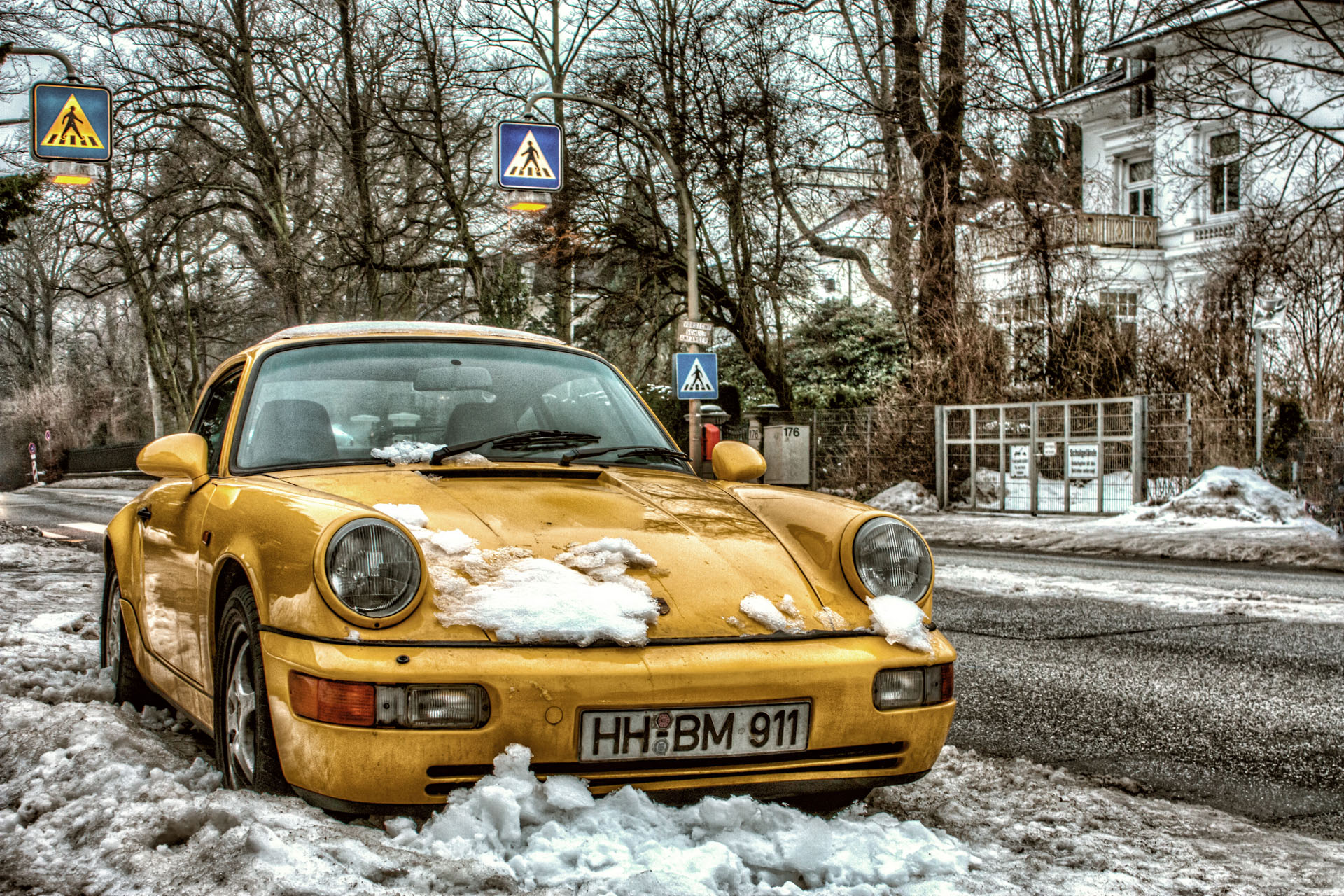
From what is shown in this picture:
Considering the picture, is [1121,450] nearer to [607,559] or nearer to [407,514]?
[607,559]

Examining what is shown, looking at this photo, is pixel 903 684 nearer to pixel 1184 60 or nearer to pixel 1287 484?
Result: pixel 1287 484

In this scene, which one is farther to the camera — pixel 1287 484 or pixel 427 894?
pixel 1287 484

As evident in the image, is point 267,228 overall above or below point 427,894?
above

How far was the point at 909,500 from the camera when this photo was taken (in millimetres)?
21922

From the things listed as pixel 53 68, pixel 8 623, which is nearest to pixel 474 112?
pixel 53 68

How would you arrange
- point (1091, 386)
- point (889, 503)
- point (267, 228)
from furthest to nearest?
point (267, 228) → point (889, 503) → point (1091, 386)

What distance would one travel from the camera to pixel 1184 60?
20266 millimetres

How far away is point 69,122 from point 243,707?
1411cm

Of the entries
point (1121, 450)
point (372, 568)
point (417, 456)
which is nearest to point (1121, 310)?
point (1121, 450)

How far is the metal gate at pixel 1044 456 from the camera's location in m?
19.3

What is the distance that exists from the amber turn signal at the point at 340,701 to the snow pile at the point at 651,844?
9.4 inches

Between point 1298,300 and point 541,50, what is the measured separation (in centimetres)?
1664

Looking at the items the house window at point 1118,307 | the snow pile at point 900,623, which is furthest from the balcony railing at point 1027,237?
the snow pile at point 900,623

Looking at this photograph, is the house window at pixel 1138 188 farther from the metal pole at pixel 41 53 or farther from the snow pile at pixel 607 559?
the snow pile at pixel 607 559
